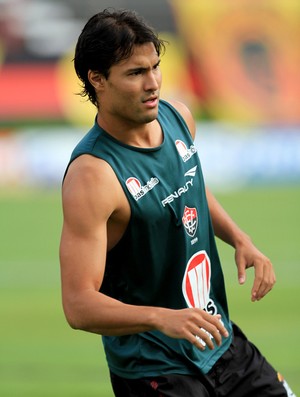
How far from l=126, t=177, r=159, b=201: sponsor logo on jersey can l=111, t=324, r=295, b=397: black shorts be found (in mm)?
890

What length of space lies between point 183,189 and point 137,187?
0.31 m

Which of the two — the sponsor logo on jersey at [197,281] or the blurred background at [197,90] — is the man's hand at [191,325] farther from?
the blurred background at [197,90]

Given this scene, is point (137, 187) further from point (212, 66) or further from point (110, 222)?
point (212, 66)

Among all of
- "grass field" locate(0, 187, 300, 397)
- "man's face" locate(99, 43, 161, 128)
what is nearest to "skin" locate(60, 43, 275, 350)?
"man's face" locate(99, 43, 161, 128)

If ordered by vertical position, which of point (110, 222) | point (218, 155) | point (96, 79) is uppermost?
point (218, 155)

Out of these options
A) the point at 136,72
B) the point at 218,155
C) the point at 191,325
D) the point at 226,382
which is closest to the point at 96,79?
the point at 136,72

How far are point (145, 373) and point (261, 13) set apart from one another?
51.8 feet

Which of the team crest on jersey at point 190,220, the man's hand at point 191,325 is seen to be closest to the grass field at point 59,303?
the team crest on jersey at point 190,220

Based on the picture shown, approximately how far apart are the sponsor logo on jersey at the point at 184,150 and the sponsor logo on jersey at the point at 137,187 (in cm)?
33

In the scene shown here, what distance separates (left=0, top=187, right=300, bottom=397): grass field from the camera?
9.70 metres

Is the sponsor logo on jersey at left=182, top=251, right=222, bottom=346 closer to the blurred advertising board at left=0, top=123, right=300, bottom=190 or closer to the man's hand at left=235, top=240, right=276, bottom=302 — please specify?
the man's hand at left=235, top=240, right=276, bottom=302

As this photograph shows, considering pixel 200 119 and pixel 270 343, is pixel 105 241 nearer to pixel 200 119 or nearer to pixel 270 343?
pixel 270 343

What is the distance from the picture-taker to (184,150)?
5.80m

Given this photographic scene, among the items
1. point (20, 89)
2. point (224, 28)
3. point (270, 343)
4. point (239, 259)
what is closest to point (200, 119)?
point (224, 28)
